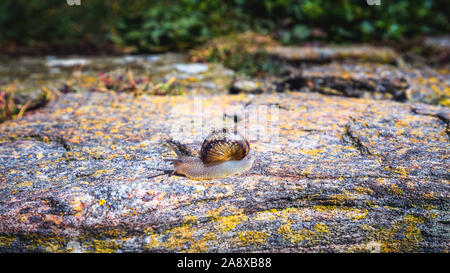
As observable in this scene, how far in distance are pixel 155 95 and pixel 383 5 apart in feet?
14.6

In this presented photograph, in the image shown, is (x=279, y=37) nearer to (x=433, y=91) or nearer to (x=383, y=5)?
(x=383, y=5)

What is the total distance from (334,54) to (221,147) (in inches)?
135

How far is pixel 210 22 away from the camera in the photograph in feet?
19.2

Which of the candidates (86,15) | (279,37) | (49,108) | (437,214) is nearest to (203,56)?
(279,37)

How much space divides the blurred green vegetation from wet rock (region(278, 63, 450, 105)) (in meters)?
1.66

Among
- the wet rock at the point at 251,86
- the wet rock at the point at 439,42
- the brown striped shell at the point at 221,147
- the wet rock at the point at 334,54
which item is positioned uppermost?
the wet rock at the point at 439,42

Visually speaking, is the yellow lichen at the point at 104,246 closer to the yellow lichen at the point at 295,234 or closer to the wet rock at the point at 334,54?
the yellow lichen at the point at 295,234

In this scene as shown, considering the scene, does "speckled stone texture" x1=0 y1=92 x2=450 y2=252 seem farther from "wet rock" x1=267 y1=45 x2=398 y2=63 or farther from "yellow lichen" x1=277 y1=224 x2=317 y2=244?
"wet rock" x1=267 y1=45 x2=398 y2=63

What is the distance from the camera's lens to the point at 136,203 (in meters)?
1.79

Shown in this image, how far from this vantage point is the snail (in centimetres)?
202

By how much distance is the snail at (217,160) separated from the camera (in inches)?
79.5

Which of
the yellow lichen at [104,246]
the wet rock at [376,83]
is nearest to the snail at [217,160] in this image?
the yellow lichen at [104,246]

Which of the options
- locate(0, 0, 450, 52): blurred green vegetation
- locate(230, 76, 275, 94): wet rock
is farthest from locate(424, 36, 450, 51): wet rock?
locate(230, 76, 275, 94): wet rock

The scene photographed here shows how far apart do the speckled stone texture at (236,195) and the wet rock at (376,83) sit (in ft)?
3.64
